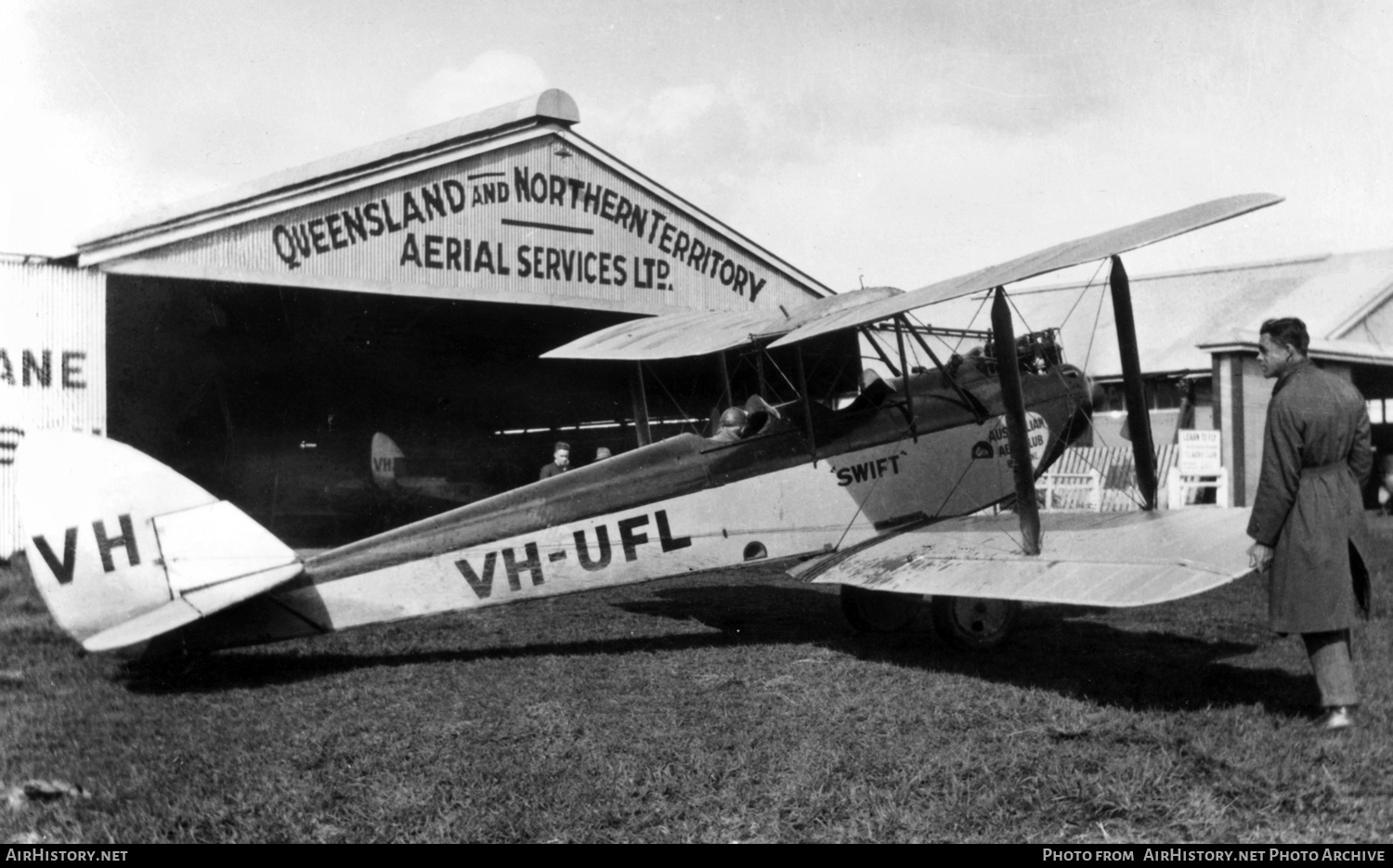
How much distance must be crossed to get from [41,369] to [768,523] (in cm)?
818

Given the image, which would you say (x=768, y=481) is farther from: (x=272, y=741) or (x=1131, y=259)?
(x=1131, y=259)

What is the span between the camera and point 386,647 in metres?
7.33

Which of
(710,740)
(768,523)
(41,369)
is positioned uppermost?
(41,369)

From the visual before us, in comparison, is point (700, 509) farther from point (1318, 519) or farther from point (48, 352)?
point (48, 352)

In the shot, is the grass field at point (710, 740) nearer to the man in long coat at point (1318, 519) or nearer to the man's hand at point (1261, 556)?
the man in long coat at point (1318, 519)

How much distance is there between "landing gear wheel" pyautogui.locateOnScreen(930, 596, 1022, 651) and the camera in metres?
6.88

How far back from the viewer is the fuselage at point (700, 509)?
20.7 feet

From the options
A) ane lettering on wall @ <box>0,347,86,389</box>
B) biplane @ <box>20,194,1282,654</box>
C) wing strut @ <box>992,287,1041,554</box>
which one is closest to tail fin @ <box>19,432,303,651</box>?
biplane @ <box>20,194,1282,654</box>

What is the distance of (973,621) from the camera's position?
6.92m

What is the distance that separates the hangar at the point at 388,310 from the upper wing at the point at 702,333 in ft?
1.03

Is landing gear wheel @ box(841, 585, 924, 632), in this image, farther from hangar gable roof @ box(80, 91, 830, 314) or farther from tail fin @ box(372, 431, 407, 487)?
tail fin @ box(372, 431, 407, 487)

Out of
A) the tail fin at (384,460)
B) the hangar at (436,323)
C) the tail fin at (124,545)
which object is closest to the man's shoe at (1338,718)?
the hangar at (436,323)

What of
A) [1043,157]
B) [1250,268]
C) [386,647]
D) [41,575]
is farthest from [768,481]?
[1250,268]

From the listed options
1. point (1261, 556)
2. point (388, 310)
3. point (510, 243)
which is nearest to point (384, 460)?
point (388, 310)
